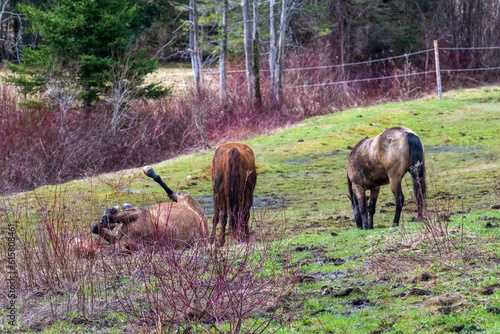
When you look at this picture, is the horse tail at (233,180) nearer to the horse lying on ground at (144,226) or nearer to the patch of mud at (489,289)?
the horse lying on ground at (144,226)

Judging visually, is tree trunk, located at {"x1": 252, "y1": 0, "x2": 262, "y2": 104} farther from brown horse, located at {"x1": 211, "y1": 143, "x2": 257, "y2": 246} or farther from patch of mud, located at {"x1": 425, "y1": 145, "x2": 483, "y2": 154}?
brown horse, located at {"x1": 211, "y1": 143, "x2": 257, "y2": 246}

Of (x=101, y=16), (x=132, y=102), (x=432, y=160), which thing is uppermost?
(x=101, y=16)

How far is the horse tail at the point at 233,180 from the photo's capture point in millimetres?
8867

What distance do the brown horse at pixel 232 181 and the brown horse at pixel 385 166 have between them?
5.79 ft

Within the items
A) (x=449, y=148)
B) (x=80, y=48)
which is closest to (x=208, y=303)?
(x=449, y=148)

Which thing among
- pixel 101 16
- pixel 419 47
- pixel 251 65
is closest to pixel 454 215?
pixel 101 16

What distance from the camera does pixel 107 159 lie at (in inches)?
749

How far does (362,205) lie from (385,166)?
2.35 feet

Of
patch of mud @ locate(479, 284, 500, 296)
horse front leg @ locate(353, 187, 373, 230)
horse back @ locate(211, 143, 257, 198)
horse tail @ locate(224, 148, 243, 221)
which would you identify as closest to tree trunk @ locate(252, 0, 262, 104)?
horse front leg @ locate(353, 187, 373, 230)

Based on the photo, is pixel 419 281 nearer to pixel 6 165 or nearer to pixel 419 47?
pixel 6 165

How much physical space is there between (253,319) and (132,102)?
17628 millimetres

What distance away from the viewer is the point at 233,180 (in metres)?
8.88

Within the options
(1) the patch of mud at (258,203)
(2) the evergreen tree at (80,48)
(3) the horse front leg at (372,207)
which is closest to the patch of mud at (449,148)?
(1) the patch of mud at (258,203)

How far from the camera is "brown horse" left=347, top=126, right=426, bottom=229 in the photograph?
927cm
